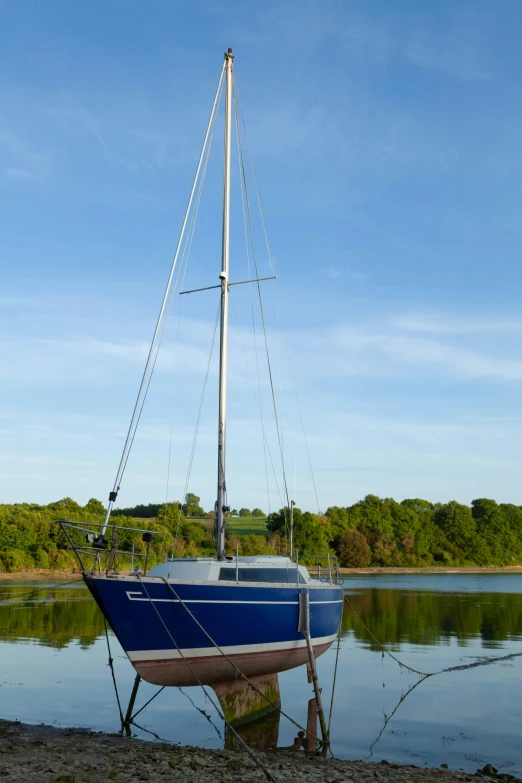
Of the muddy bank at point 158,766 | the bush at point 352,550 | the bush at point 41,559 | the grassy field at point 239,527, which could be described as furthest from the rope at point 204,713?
the bush at point 352,550

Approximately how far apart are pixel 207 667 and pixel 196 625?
131cm

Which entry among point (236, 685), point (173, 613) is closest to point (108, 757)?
point (173, 613)

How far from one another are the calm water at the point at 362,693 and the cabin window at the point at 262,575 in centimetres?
383

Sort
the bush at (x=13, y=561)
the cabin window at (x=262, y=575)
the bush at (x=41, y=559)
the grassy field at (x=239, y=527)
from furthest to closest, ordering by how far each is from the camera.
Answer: the grassy field at (x=239, y=527)
the bush at (x=41, y=559)
the bush at (x=13, y=561)
the cabin window at (x=262, y=575)

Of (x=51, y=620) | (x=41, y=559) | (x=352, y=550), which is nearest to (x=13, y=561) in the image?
(x=41, y=559)

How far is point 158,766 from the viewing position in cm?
1274

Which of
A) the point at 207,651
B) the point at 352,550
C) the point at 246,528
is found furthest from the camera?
the point at 246,528

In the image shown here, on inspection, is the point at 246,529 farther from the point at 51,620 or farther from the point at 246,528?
the point at 51,620

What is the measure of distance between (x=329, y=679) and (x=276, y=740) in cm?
770

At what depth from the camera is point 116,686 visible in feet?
73.1

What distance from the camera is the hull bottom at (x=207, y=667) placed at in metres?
15.8

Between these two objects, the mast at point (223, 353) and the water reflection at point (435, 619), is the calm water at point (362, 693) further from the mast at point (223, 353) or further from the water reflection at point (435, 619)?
the mast at point (223, 353)

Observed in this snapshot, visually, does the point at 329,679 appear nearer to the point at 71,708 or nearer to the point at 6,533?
the point at 71,708

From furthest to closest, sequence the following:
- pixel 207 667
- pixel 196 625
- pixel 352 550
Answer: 1. pixel 352 550
2. pixel 207 667
3. pixel 196 625
